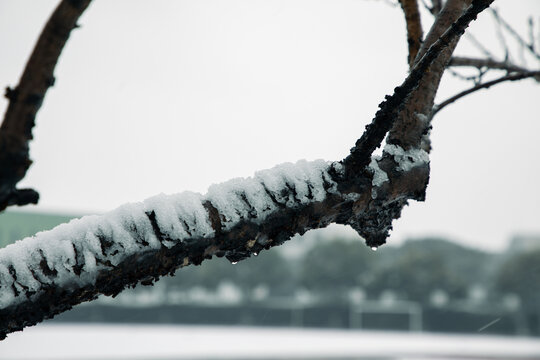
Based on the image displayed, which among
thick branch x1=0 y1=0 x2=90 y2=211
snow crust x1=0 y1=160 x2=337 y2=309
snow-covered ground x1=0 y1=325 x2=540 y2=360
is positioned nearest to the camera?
thick branch x1=0 y1=0 x2=90 y2=211

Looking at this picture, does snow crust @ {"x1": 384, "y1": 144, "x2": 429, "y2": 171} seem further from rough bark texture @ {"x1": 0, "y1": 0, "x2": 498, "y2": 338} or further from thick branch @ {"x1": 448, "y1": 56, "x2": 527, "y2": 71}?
thick branch @ {"x1": 448, "y1": 56, "x2": 527, "y2": 71}

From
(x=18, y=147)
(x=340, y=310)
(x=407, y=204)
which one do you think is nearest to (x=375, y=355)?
(x=340, y=310)

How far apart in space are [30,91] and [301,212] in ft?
2.50

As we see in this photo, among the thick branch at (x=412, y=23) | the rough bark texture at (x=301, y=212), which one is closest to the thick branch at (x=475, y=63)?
the thick branch at (x=412, y=23)

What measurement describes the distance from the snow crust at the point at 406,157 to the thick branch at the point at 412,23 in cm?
76

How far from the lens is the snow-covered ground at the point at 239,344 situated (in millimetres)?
17531

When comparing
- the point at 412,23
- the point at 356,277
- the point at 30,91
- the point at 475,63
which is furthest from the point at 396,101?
the point at 356,277

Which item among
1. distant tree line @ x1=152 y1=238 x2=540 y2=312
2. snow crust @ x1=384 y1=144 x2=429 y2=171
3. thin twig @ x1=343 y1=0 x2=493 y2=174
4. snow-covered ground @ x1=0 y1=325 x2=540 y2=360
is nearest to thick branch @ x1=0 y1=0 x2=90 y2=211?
thin twig @ x1=343 y1=0 x2=493 y2=174

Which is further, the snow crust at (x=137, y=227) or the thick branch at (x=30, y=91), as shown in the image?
the snow crust at (x=137, y=227)

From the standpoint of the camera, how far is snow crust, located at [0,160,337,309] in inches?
43.9

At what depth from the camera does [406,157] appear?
1.52 meters

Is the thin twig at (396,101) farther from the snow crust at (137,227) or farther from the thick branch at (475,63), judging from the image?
the thick branch at (475,63)

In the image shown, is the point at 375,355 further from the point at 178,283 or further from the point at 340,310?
the point at 178,283

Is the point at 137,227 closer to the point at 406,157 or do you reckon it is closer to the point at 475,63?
the point at 406,157
